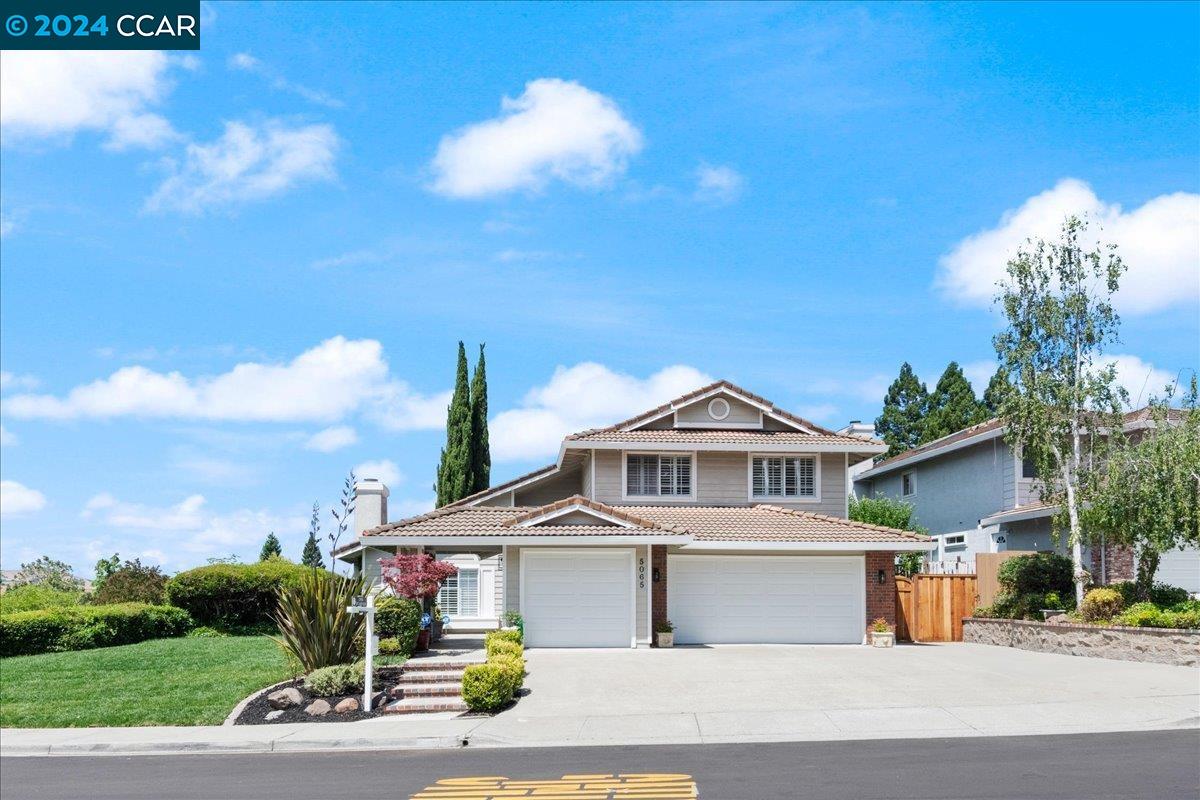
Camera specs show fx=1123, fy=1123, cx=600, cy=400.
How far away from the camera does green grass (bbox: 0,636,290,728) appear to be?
18.2 meters

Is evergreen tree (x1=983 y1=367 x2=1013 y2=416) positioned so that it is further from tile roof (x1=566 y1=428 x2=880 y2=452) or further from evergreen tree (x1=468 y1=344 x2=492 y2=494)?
evergreen tree (x1=468 y1=344 x2=492 y2=494)

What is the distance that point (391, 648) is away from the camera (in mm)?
22672

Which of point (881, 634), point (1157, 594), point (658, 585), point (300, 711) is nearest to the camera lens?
point (300, 711)

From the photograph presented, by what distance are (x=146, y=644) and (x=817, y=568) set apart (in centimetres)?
1665

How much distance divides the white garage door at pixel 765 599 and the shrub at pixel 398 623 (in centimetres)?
730

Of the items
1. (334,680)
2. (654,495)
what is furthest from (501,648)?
(654,495)

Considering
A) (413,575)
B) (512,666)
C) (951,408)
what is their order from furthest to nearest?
1. (951,408)
2. (413,575)
3. (512,666)

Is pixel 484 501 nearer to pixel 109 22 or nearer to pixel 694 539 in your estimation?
pixel 694 539

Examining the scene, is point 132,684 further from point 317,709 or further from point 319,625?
point 317,709

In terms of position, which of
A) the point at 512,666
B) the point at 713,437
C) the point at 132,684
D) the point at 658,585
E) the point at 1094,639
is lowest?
the point at 132,684

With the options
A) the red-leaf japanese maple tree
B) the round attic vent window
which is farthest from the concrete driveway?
the round attic vent window

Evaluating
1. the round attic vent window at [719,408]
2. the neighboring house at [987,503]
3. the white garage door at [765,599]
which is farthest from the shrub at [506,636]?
the neighboring house at [987,503]

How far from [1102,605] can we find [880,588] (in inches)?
199

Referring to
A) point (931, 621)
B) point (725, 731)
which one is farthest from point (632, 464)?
point (725, 731)
